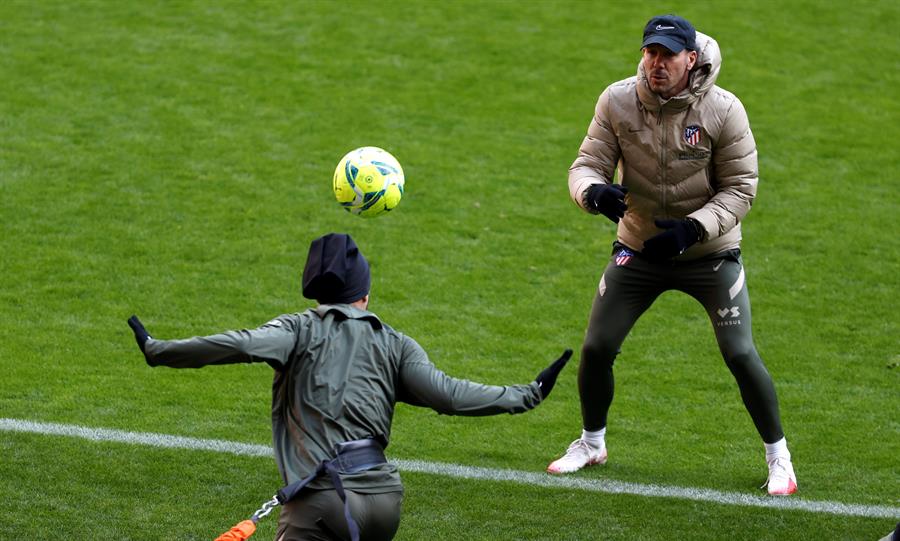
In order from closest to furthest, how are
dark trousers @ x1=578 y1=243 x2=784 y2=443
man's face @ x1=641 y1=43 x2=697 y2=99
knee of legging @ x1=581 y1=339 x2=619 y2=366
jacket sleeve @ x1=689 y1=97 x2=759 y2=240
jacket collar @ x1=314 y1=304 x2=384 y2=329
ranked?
jacket collar @ x1=314 y1=304 x2=384 y2=329 < man's face @ x1=641 y1=43 x2=697 y2=99 < jacket sleeve @ x1=689 y1=97 x2=759 y2=240 < dark trousers @ x1=578 y1=243 x2=784 y2=443 < knee of legging @ x1=581 y1=339 x2=619 y2=366

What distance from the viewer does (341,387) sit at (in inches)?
205

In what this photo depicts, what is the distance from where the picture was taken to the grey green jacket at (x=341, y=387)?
517cm

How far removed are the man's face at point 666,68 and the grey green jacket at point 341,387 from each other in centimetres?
217

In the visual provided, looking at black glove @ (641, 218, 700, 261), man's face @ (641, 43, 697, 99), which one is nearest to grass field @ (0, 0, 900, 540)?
black glove @ (641, 218, 700, 261)

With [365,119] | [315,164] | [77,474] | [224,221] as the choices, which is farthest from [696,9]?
[77,474]

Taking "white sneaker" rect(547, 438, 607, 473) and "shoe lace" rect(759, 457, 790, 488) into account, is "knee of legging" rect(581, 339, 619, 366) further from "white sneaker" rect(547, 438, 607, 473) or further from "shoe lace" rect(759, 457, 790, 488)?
"shoe lace" rect(759, 457, 790, 488)

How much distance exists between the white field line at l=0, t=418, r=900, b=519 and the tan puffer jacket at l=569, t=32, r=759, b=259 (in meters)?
1.37

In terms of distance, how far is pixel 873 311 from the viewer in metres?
10.6

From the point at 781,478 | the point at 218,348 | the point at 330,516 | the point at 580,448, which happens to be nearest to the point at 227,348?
the point at 218,348

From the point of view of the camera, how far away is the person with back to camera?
5.09 metres

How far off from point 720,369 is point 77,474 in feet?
15.1

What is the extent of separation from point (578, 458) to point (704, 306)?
1224mm

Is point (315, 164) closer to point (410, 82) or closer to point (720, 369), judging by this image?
point (410, 82)

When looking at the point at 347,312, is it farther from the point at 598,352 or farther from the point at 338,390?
the point at 598,352
